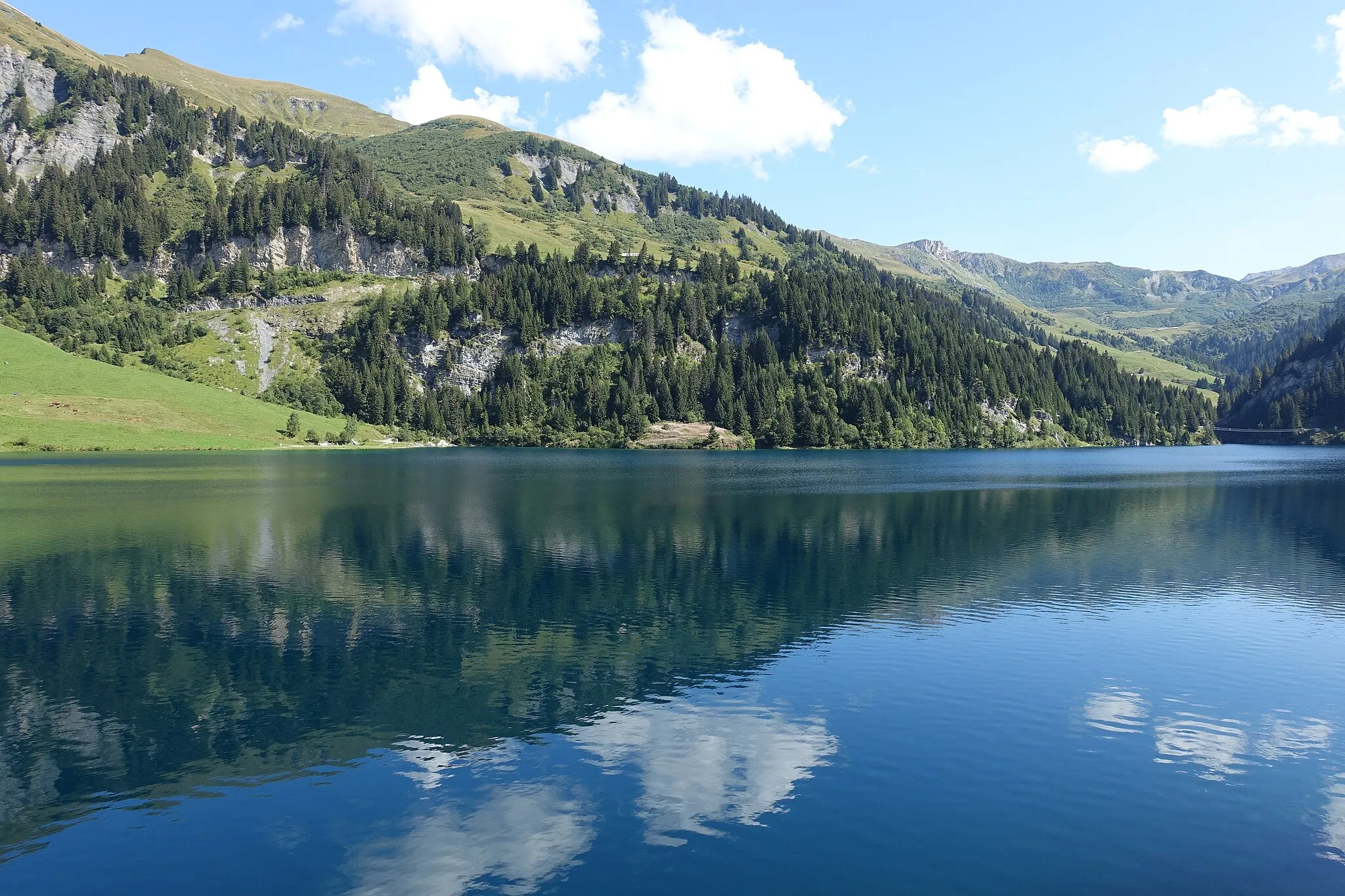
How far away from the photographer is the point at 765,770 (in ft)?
80.4

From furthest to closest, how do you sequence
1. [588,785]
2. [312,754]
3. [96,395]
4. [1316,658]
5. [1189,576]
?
[96,395]
[1189,576]
[1316,658]
[312,754]
[588,785]

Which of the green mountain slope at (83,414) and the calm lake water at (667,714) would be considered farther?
the green mountain slope at (83,414)

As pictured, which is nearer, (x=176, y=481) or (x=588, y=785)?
(x=588, y=785)

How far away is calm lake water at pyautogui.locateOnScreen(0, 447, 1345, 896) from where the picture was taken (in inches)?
766

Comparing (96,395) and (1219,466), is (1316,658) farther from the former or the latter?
(96,395)

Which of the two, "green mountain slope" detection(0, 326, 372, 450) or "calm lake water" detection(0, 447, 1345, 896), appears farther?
"green mountain slope" detection(0, 326, 372, 450)

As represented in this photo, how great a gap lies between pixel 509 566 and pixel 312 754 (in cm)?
3153

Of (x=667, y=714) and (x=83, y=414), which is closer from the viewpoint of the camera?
(x=667, y=714)

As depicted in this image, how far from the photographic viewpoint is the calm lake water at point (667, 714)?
19.5 m

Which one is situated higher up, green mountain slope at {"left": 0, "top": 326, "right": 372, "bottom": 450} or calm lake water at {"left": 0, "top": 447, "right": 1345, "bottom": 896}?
green mountain slope at {"left": 0, "top": 326, "right": 372, "bottom": 450}

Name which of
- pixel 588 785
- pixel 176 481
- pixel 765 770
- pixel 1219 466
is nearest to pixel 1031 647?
pixel 765 770

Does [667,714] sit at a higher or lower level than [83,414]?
lower

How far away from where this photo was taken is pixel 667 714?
95.9 feet

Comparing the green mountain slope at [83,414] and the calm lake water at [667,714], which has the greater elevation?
the green mountain slope at [83,414]
